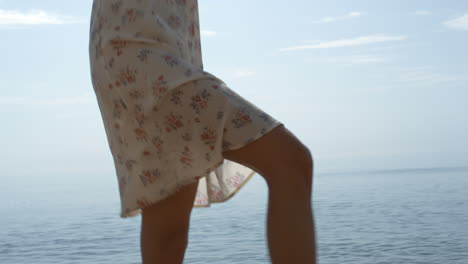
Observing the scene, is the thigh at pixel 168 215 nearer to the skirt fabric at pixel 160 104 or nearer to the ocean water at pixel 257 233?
the skirt fabric at pixel 160 104

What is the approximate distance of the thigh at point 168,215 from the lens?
1282mm

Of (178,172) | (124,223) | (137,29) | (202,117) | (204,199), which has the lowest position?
(124,223)

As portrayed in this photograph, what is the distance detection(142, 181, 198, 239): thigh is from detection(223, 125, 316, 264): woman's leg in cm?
27

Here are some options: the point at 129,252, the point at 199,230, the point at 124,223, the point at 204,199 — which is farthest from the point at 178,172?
the point at 124,223

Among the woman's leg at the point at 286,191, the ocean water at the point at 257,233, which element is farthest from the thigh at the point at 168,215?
the ocean water at the point at 257,233

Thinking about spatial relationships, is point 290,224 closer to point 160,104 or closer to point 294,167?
point 294,167

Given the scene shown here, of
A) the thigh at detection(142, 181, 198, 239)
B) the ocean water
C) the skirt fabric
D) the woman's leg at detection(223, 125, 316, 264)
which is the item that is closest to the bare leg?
the woman's leg at detection(223, 125, 316, 264)

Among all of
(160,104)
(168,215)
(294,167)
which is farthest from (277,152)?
(168,215)

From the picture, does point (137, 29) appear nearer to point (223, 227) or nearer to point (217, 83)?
point (217, 83)

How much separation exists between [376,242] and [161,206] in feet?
6.57

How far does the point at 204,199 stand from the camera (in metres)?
1.43

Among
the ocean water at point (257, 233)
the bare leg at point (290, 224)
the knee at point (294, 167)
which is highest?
the knee at point (294, 167)

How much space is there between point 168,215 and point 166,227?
27 millimetres

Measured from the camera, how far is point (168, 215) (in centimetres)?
130
